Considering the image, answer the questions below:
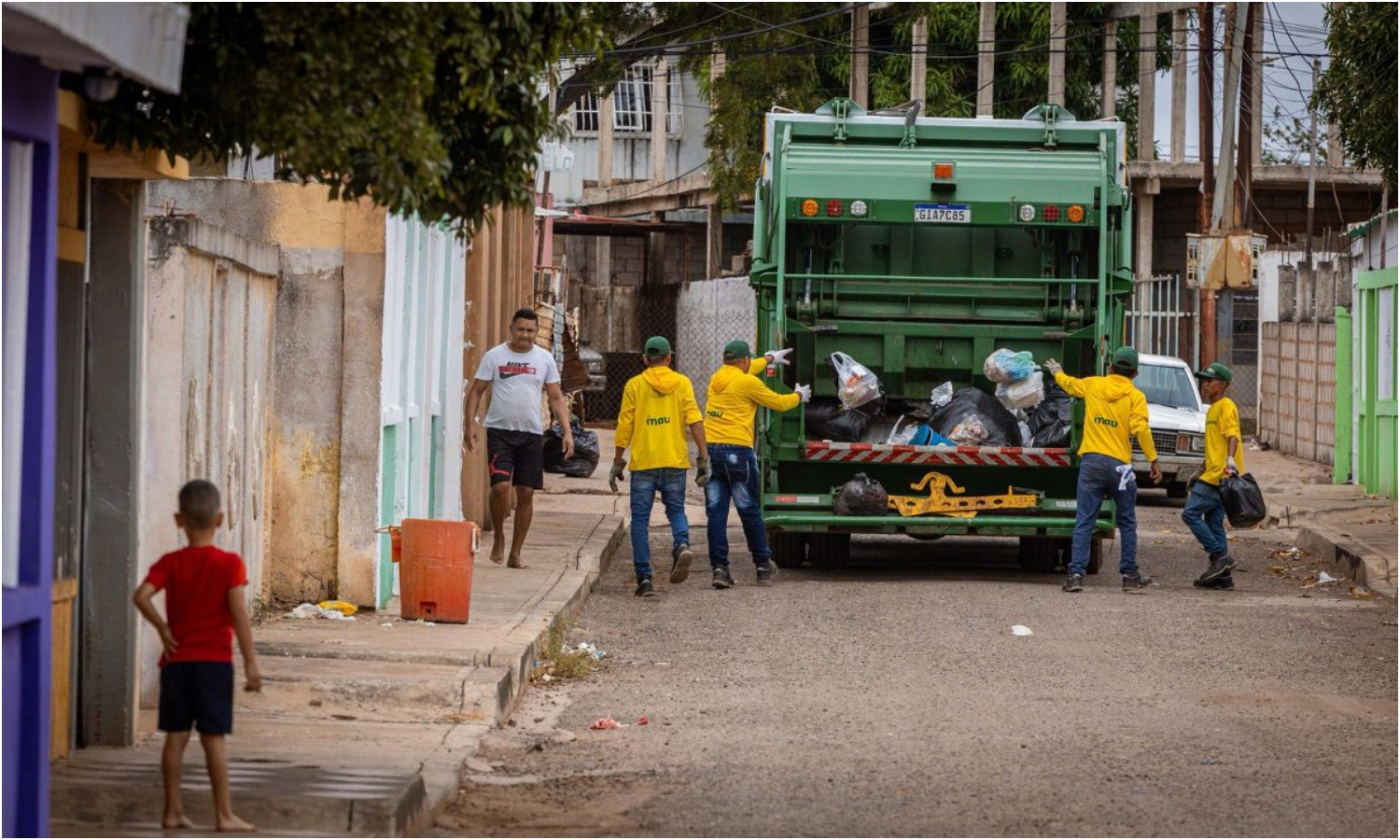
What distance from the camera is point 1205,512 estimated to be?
14.6 m

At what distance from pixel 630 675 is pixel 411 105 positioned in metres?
5.14

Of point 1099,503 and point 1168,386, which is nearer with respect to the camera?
point 1099,503

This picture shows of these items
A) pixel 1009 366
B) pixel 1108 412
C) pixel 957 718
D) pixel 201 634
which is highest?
pixel 1009 366

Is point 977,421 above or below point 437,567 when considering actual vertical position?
above

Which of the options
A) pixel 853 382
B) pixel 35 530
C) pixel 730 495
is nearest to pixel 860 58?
pixel 853 382

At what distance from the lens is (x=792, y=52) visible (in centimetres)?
2844

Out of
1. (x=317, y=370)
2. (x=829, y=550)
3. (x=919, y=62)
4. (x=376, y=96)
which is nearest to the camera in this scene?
(x=376, y=96)

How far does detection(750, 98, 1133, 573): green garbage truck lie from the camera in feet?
47.1

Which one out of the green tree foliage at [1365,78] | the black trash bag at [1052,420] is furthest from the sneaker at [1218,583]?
the green tree foliage at [1365,78]

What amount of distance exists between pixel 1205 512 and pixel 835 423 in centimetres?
274

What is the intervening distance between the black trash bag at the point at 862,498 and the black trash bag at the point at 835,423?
0.49 metres

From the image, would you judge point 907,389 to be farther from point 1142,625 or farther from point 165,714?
point 165,714

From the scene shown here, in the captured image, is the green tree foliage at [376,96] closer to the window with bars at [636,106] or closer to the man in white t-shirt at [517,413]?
the man in white t-shirt at [517,413]

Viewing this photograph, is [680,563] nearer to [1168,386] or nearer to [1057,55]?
[1168,386]
